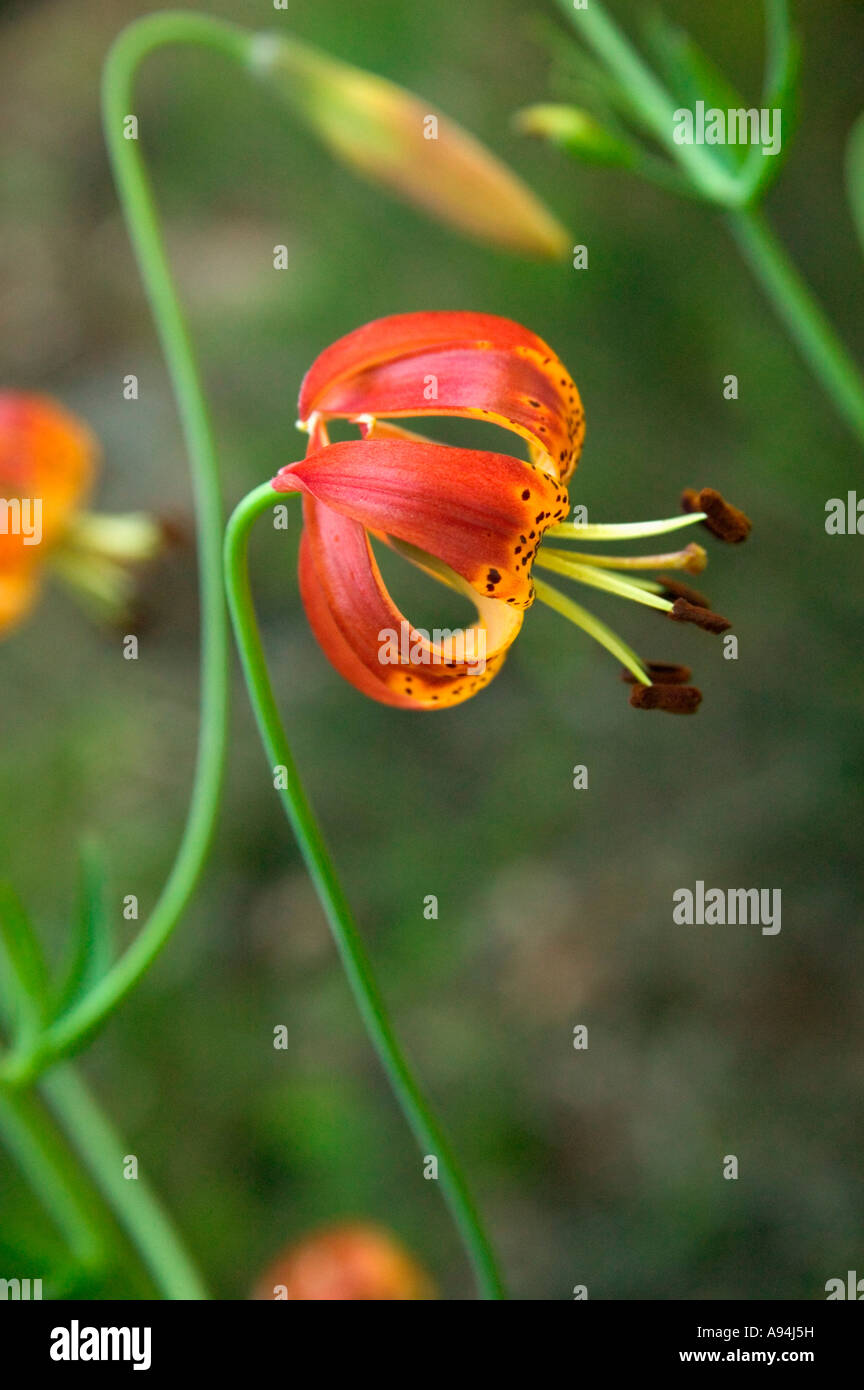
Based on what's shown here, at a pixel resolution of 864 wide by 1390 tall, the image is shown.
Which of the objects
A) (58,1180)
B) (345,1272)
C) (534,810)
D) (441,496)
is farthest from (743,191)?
(534,810)

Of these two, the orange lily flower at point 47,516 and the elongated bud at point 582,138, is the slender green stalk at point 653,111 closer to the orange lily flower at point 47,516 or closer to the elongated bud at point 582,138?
the elongated bud at point 582,138

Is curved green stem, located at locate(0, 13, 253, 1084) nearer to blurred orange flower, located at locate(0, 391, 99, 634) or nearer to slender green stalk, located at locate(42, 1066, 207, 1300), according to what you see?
slender green stalk, located at locate(42, 1066, 207, 1300)

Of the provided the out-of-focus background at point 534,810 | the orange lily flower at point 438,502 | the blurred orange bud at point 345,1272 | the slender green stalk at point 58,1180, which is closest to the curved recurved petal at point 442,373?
the orange lily flower at point 438,502

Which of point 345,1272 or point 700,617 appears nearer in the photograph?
point 700,617

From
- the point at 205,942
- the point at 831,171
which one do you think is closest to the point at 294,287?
the point at 831,171

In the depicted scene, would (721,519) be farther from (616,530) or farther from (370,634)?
(370,634)
